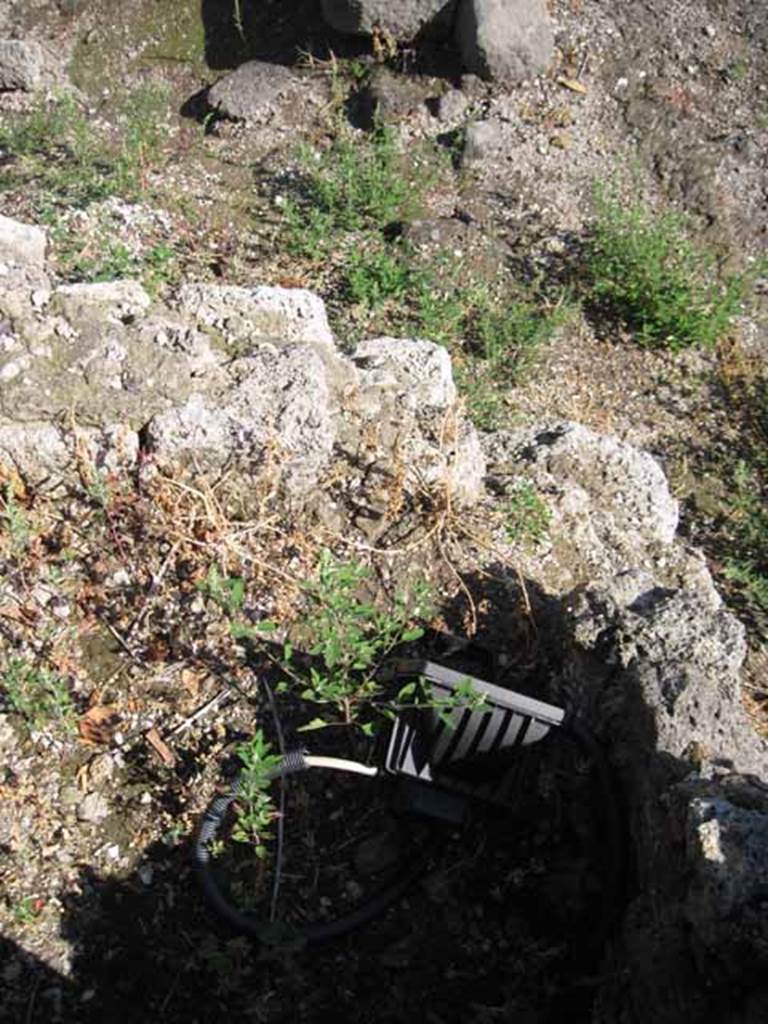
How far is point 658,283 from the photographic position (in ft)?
19.7

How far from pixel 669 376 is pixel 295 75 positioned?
334 centimetres

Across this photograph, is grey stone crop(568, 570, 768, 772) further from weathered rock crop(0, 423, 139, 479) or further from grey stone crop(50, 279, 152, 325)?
grey stone crop(50, 279, 152, 325)

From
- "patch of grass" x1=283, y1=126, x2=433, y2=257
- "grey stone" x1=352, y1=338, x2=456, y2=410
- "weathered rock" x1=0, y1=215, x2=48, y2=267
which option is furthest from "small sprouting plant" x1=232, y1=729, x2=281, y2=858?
"patch of grass" x1=283, y1=126, x2=433, y2=257

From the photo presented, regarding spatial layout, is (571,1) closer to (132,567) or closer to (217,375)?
(217,375)

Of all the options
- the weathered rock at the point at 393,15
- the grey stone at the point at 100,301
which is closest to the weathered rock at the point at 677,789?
the grey stone at the point at 100,301

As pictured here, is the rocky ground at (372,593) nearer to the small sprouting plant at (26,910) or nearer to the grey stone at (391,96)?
the small sprouting plant at (26,910)

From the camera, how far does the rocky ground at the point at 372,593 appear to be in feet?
9.61

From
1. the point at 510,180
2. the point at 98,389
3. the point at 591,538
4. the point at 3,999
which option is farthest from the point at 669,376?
the point at 3,999

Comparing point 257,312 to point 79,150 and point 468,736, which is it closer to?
point 468,736

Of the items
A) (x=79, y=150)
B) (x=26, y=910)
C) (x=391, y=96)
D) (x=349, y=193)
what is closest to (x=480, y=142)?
(x=391, y=96)

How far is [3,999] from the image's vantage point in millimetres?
2871

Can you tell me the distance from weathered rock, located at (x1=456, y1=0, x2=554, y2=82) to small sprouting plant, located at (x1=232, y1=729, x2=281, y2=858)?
5.35 m

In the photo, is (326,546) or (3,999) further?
(326,546)

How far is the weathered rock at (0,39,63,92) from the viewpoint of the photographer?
696cm
